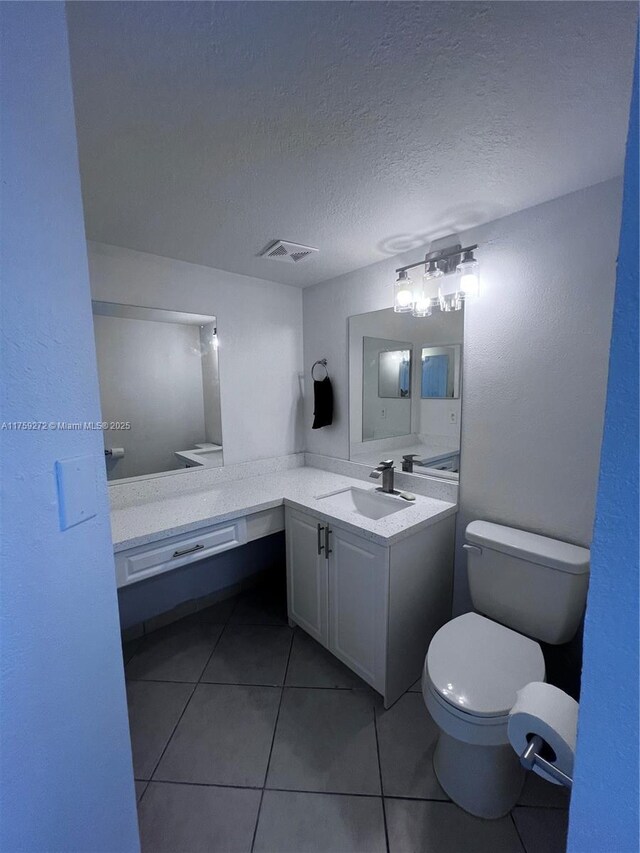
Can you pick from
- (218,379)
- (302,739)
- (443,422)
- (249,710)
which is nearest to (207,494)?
(218,379)

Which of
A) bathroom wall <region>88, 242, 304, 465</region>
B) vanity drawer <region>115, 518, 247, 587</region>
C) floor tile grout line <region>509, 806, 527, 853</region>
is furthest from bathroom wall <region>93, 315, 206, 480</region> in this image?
floor tile grout line <region>509, 806, 527, 853</region>

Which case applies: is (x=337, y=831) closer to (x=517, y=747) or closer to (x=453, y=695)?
(x=453, y=695)

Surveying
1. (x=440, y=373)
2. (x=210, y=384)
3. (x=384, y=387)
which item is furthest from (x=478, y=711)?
(x=210, y=384)

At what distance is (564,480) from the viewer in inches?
55.7

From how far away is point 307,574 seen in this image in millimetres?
1845

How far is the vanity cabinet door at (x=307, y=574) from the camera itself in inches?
68.5

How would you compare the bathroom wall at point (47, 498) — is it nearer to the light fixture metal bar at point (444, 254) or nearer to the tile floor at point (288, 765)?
the tile floor at point (288, 765)

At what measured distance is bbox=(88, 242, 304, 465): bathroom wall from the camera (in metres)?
1.80

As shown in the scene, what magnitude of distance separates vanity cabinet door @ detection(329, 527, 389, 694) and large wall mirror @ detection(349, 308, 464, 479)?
0.65 metres

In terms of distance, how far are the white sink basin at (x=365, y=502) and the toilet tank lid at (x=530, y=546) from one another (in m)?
0.40

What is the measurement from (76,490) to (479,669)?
4.48ft

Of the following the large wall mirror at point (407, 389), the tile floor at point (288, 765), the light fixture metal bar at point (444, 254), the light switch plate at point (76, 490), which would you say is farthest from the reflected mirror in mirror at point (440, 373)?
the light switch plate at point (76, 490)

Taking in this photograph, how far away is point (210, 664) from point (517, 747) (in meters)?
1.63

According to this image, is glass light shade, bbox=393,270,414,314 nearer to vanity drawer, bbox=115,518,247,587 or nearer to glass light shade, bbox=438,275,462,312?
glass light shade, bbox=438,275,462,312
